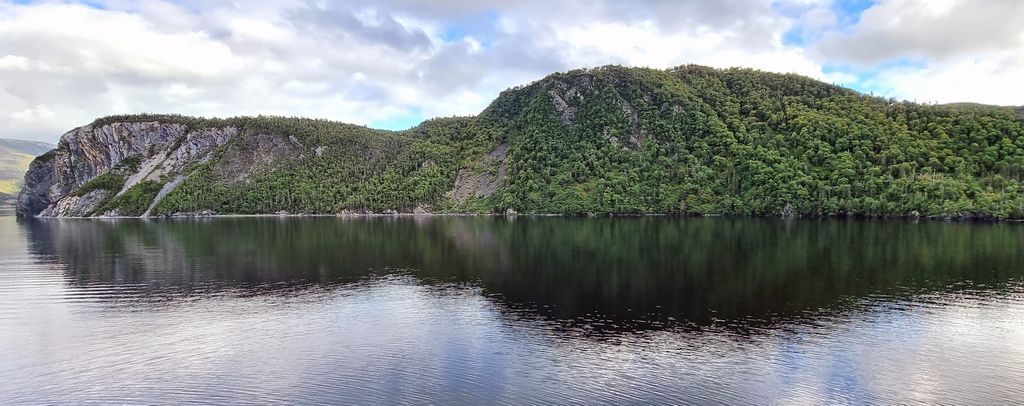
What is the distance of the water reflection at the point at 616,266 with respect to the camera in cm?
4975

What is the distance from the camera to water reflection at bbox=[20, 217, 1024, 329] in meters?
49.8

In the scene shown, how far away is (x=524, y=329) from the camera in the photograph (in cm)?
4106

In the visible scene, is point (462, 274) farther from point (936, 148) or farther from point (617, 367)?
point (936, 148)

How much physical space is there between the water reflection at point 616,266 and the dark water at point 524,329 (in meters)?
0.50

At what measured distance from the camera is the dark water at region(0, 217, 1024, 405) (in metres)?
30.1

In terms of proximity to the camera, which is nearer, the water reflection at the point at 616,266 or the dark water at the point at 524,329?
the dark water at the point at 524,329

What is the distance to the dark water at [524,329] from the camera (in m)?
30.1

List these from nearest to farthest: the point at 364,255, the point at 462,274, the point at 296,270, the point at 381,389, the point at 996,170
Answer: the point at 381,389, the point at 462,274, the point at 296,270, the point at 364,255, the point at 996,170

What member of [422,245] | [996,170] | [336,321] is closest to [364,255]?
[422,245]

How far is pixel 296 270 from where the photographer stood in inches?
2820

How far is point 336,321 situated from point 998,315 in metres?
51.6

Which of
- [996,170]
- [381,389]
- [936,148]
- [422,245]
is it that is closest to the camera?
[381,389]

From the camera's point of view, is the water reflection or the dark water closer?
the dark water

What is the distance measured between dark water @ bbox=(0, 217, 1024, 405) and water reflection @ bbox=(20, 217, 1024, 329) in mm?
499
